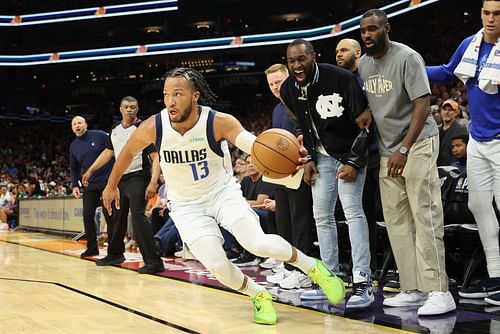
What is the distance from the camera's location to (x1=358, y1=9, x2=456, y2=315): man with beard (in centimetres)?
412

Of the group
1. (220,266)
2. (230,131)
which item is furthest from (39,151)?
(220,266)

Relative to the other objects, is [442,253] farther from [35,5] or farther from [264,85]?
[35,5]

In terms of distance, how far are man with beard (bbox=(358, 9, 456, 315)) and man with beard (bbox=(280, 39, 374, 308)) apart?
179 millimetres

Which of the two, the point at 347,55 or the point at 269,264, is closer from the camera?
the point at 347,55

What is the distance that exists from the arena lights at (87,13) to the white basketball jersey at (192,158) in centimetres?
2491

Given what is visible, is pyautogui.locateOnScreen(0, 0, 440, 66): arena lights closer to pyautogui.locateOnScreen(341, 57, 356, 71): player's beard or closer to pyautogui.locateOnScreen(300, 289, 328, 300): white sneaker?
pyautogui.locateOnScreen(341, 57, 356, 71): player's beard

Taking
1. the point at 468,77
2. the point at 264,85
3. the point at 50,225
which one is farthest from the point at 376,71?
the point at 264,85

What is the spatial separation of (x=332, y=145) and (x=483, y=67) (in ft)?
3.84

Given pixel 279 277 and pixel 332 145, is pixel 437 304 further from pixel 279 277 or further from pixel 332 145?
pixel 279 277

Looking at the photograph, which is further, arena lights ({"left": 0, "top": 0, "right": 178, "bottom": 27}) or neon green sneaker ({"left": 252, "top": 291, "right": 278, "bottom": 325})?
arena lights ({"left": 0, "top": 0, "right": 178, "bottom": 27})

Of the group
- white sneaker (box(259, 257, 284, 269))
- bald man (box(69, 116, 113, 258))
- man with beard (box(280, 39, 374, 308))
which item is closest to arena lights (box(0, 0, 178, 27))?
bald man (box(69, 116, 113, 258))

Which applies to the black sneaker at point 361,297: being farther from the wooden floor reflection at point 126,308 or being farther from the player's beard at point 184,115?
the player's beard at point 184,115

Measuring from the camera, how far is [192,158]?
162 inches

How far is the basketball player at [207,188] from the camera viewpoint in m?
4.01
